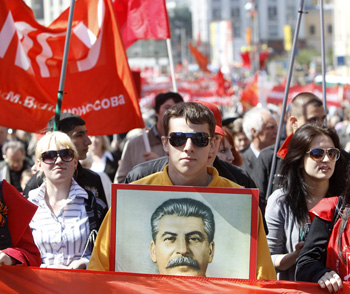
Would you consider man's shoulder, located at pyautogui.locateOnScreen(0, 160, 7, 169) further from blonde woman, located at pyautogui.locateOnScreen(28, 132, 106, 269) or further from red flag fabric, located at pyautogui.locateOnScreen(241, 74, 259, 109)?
red flag fabric, located at pyautogui.locateOnScreen(241, 74, 259, 109)

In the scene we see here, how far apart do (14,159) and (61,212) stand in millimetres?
4946

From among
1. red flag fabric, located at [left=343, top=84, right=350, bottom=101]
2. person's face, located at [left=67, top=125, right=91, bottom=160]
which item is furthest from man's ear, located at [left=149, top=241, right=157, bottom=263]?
red flag fabric, located at [left=343, top=84, right=350, bottom=101]

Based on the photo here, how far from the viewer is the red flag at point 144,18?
7.88 metres

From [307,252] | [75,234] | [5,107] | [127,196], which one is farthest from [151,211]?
[5,107]

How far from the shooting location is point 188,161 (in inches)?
135

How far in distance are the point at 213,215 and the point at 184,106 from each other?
0.54 metres

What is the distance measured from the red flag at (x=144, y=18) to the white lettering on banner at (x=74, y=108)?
Result: 2040 millimetres

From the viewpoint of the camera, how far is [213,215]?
3.33 m

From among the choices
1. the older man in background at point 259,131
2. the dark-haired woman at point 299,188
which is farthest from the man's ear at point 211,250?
the older man in background at point 259,131

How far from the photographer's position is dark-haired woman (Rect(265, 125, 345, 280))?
14.3ft

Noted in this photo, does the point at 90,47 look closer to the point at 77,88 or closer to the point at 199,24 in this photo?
the point at 77,88

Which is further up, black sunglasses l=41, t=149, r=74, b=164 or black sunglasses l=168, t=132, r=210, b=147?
black sunglasses l=168, t=132, r=210, b=147

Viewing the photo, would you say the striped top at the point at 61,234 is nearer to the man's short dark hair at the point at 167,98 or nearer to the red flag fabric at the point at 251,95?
the man's short dark hair at the point at 167,98

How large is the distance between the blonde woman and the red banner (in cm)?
64
